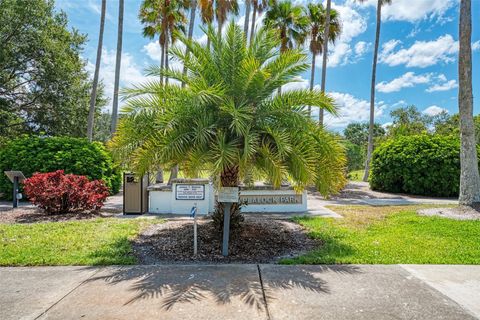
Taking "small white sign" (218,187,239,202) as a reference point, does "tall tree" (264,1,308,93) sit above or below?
above

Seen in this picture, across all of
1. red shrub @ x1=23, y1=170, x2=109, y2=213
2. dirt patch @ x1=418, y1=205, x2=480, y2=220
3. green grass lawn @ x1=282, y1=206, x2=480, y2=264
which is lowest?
green grass lawn @ x1=282, y1=206, x2=480, y2=264

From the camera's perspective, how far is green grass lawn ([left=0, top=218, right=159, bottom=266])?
5.24 m

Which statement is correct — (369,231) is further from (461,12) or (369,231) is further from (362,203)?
(461,12)

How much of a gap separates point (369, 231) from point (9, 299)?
21.9 ft

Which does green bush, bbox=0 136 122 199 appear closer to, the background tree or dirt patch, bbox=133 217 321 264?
dirt patch, bbox=133 217 321 264

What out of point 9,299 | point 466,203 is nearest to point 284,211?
point 466,203

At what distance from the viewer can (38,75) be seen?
2164cm

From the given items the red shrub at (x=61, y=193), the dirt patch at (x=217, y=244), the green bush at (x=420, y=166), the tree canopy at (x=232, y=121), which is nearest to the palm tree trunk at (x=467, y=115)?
the green bush at (x=420, y=166)

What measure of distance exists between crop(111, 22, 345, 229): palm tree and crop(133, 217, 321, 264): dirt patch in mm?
1160

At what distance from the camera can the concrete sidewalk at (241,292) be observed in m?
3.47

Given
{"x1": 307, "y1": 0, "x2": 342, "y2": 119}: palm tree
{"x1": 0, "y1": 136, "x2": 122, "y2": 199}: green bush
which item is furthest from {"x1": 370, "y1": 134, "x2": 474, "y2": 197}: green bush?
{"x1": 0, "y1": 136, "x2": 122, "y2": 199}: green bush

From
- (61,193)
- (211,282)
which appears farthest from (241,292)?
(61,193)

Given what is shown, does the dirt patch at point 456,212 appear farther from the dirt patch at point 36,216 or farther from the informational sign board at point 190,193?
the dirt patch at point 36,216

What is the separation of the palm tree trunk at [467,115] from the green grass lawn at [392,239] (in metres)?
1.94
